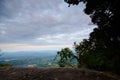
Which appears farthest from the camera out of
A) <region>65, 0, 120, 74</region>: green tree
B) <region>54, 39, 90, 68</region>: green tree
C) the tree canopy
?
<region>54, 39, 90, 68</region>: green tree

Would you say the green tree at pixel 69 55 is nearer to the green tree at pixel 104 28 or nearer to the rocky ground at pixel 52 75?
the green tree at pixel 104 28

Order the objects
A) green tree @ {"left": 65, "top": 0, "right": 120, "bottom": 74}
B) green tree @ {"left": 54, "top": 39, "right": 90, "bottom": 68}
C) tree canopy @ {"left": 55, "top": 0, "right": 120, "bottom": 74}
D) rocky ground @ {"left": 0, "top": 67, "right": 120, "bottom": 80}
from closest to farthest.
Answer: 1. rocky ground @ {"left": 0, "top": 67, "right": 120, "bottom": 80}
2. tree canopy @ {"left": 55, "top": 0, "right": 120, "bottom": 74}
3. green tree @ {"left": 65, "top": 0, "right": 120, "bottom": 74}
4. green tree @ {"left": 54, "top": 39, "right": 90, "bottom": 68}

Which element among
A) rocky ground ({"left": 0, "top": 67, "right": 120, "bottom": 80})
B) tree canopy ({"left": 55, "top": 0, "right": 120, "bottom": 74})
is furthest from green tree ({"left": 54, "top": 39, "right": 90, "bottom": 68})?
rocky ground ({"left": 0, "top": 67, "right": 120, "bottom": 80})

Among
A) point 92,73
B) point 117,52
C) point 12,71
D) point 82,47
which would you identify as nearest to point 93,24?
point 82,47

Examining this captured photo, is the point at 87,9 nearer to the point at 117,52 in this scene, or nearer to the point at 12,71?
the point at 117,52

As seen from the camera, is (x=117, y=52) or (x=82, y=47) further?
(x=82, y=47)

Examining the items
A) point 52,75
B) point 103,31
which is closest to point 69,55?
point 103,31

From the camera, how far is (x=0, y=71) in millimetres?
9039

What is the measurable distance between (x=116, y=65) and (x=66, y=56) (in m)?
6.64

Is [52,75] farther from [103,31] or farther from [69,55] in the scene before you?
[69,55]

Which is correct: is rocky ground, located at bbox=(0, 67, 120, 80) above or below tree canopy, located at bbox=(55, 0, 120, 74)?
below

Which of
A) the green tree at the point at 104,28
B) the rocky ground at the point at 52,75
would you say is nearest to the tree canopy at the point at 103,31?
the green tree at the point at 104,28

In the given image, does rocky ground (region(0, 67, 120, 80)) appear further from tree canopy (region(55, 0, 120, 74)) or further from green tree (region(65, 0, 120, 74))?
green tree (region(65, 0, 120, 74))

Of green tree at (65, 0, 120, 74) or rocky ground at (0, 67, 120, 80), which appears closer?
rocky ground at (0, 67, 120, 80)
